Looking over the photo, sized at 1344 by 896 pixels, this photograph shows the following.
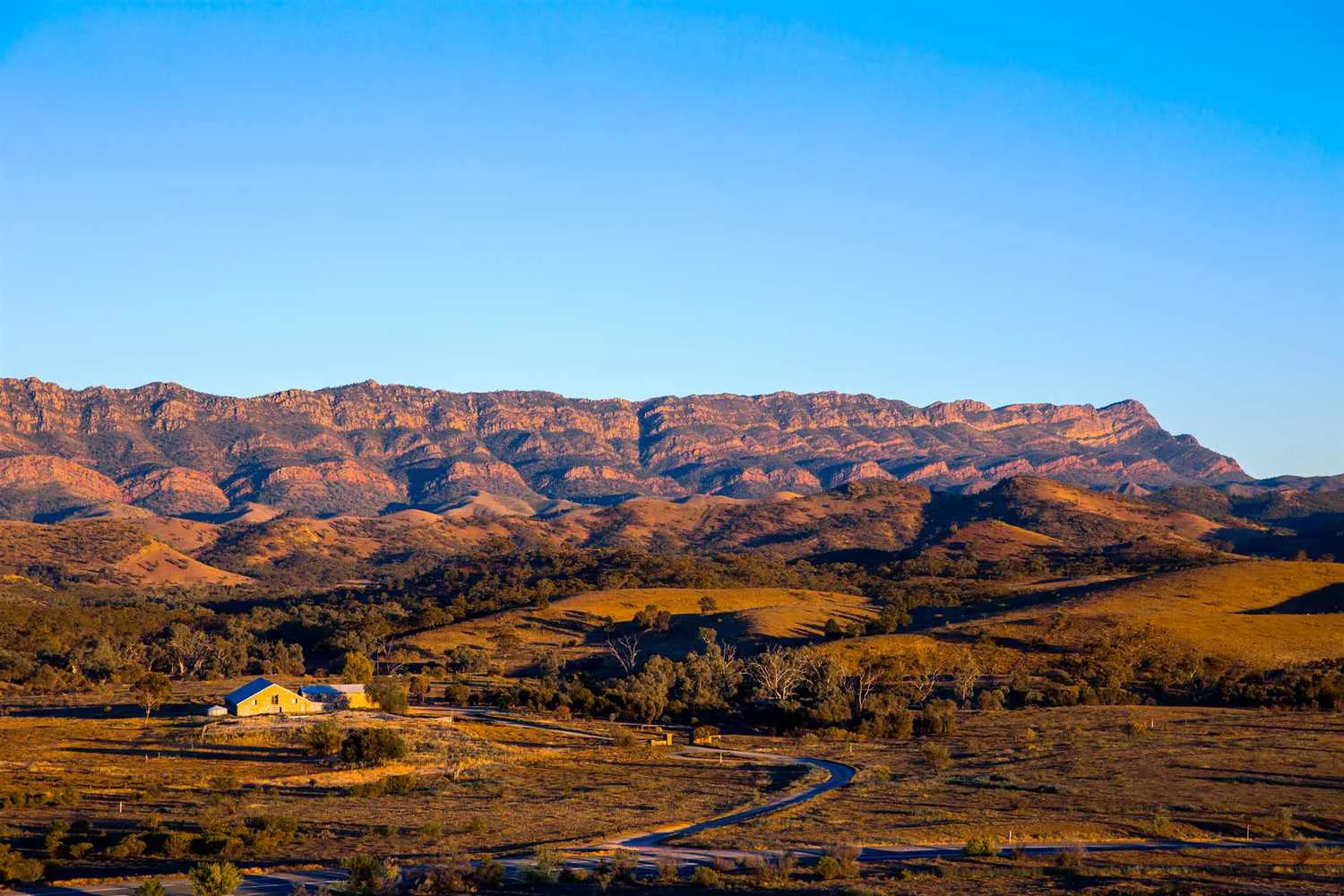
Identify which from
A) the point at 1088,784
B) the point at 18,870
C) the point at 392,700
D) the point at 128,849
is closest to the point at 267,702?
the point at 392,700

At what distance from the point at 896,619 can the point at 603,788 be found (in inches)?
2402

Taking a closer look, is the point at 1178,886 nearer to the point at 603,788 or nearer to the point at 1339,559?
the point at 603,788

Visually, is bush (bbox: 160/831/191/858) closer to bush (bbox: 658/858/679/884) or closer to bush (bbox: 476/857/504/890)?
bush (bbox: 476/857/504/890)

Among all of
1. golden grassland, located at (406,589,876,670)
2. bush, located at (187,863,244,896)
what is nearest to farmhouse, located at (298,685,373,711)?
golden grassland, located at (406,589,876,670)

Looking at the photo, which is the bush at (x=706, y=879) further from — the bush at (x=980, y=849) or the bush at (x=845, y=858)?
the bush at (x=980, y=849)

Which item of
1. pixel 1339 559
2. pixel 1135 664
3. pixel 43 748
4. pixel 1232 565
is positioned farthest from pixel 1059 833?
pixel 1339 559

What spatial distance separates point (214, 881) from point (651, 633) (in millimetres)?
77334

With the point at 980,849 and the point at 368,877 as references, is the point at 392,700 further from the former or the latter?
the point at 980,849

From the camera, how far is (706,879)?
27.4 metres

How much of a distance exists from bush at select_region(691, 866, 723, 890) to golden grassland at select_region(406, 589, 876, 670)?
65976mm

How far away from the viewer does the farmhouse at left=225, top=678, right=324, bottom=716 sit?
64.0m

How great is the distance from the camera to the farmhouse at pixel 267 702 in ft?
210

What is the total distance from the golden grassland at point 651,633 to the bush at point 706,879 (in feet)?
216

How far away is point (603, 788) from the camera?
43.6m
